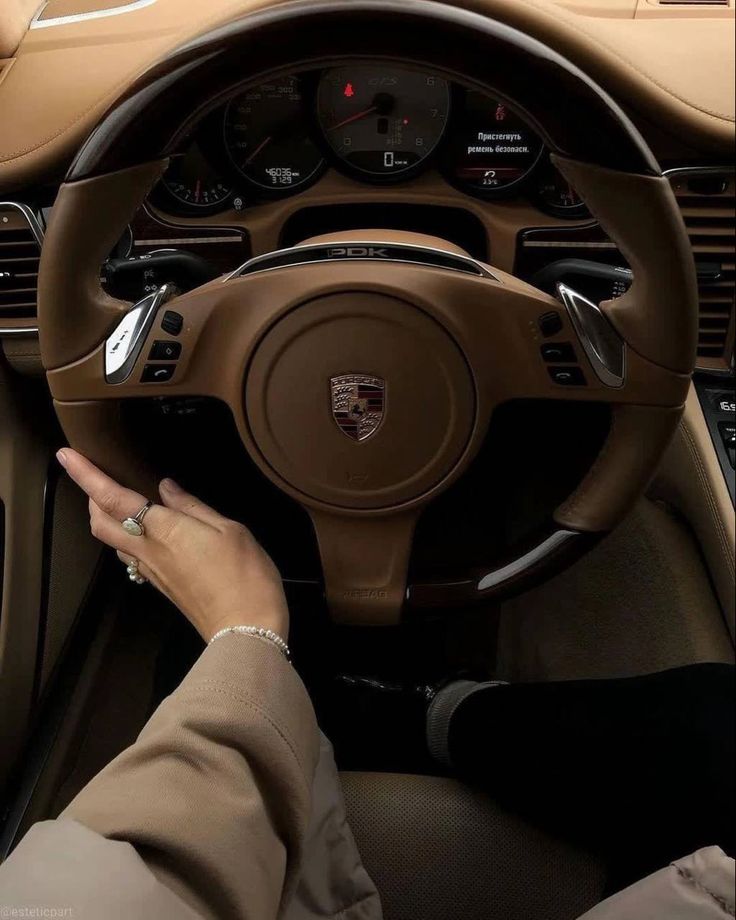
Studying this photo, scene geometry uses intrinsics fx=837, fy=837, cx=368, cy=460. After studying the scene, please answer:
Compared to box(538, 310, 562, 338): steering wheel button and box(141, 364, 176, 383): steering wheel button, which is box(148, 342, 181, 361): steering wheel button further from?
box(538, 310, 562, 338): steering wheel button

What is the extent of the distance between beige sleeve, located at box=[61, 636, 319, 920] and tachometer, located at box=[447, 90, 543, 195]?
75 centimetres

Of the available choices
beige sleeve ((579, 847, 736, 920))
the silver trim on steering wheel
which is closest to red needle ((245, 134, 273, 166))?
the silver trim on steering wheel

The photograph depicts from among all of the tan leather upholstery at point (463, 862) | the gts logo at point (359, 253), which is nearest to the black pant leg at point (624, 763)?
the tan leather upholstery at point (463, 862)

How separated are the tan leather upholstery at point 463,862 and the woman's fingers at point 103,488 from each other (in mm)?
360

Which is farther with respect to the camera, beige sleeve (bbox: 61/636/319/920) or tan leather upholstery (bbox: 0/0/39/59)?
tan leather upholstery (bbox: 0/0/39/59)

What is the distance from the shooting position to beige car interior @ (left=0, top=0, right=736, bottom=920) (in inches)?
25.0

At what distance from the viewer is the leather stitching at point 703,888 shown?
0.54m

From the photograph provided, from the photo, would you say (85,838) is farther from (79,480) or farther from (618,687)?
(618,687)

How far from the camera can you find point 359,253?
73 cm

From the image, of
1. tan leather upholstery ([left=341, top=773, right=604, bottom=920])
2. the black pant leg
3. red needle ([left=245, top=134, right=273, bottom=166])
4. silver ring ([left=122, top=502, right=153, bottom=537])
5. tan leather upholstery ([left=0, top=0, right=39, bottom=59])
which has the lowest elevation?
tan leather upholstery ([left=341, top=773, right=604, bottom=920])

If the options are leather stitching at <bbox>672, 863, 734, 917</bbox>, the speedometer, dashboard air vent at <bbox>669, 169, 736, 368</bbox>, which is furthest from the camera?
the speedometer

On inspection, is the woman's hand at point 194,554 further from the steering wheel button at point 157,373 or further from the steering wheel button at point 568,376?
the steering wheel button at point 568,376

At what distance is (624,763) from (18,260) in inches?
38.4

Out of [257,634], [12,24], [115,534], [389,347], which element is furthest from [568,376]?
[12,24]
